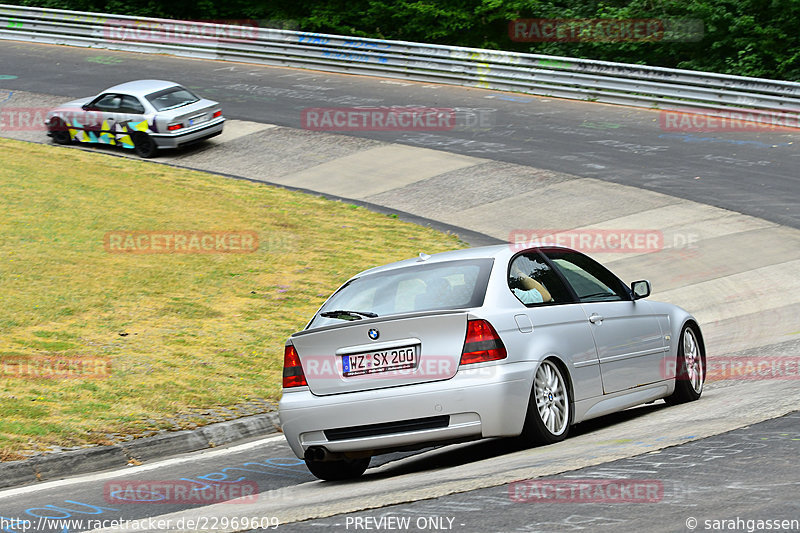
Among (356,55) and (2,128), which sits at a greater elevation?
(356,55)

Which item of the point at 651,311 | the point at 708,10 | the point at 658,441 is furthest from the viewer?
the point at 708,10

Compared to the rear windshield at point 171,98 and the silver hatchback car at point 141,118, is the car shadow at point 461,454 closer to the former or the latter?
the silver hatchback car at point 141,118

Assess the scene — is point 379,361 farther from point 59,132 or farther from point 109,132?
point 59,132

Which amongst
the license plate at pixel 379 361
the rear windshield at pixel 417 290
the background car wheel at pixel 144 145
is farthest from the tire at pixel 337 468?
the background car wheel at pixel 144 145

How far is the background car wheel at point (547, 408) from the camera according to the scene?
7027 mm

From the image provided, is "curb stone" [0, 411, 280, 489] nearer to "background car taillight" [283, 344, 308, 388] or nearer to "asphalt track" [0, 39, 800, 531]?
"asphalt track" [0, 39, 800, 531]

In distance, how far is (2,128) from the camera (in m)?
28.0

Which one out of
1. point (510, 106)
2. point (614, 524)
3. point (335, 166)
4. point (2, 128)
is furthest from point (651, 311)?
point (2, 128)

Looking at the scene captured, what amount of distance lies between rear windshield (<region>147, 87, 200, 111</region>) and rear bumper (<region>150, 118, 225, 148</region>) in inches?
25.1

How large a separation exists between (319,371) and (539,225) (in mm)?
12224

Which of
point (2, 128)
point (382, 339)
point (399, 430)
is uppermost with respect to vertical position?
point (382, 339)

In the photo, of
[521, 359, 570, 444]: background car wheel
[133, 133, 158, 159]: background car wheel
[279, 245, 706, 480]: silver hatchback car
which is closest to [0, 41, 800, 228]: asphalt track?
[133, 133, 158, 159]: background car wheel

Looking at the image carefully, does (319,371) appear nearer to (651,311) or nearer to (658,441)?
(658,441)

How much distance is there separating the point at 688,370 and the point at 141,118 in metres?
18.7
